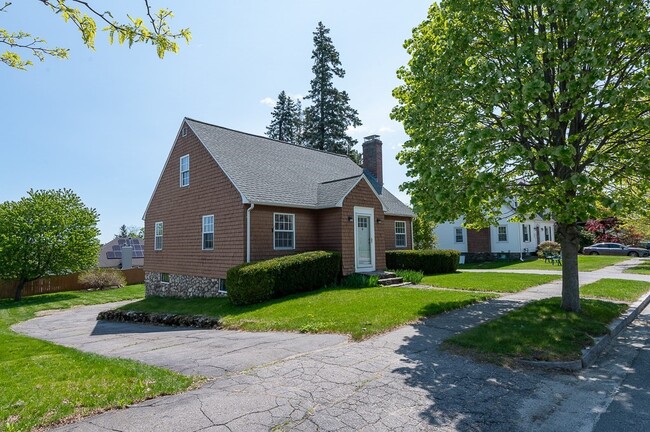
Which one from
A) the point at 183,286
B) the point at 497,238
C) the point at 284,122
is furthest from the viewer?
the point at 284,122

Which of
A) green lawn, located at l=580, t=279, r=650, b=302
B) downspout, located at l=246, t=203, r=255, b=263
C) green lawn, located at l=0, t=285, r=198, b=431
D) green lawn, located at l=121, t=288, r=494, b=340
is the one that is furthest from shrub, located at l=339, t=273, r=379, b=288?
green lawn, located at l=0, t=285, r=198, b=431

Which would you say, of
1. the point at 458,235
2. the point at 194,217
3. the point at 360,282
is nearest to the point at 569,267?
the point at 360,282

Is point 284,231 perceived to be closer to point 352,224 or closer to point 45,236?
point 352,224

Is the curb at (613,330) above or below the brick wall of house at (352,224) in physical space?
below

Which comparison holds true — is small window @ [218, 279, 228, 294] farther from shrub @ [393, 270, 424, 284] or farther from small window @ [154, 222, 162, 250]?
shrub @ [393, 270, 424, 284]

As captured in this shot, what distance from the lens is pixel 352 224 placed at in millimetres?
16578

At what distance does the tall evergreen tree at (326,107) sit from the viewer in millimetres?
42531

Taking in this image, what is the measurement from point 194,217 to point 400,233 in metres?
11.3

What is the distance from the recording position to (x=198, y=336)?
953 centimetres

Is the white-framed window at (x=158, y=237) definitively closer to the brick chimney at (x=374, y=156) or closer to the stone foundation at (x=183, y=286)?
the stone foundation at (x=183, y=286)

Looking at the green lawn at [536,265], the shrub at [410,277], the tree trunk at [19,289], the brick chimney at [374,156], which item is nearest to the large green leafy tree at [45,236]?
the tree trunk at [19,289]

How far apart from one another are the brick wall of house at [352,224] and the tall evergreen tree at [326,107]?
25732mm

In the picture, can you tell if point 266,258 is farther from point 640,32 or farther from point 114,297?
point 114,297

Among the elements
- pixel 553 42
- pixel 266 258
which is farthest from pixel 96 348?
pixel 553 42
